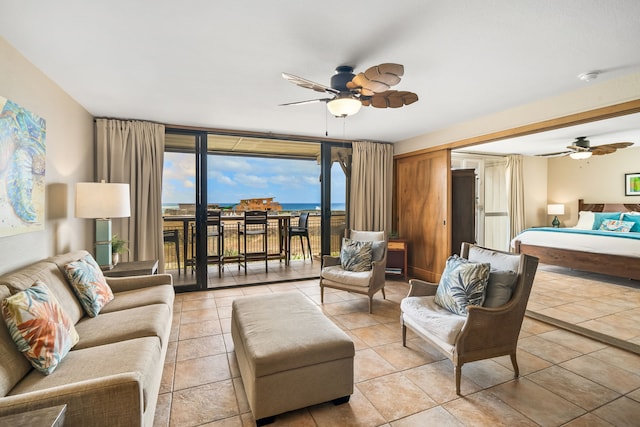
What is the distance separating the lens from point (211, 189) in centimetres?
931

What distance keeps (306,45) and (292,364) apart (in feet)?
6.75

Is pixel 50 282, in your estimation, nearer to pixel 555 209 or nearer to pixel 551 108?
pixel 551 108

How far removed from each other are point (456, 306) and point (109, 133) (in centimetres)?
431

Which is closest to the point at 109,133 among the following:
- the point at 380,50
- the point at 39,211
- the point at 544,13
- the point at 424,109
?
the point at 39,211

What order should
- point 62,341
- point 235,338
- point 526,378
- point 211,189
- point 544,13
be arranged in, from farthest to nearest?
point 211,189 → point 235,338 → point 526,378 → point 544,13 → point 62,341

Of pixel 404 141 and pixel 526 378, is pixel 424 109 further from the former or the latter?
pixel 526 378

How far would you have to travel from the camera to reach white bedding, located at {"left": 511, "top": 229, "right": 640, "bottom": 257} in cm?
454

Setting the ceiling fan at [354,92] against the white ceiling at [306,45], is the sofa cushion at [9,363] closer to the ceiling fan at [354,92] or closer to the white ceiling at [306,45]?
the white ceiling at [306,45]

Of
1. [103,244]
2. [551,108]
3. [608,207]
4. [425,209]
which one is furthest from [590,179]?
[103,244]

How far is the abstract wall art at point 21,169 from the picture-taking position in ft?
6.52

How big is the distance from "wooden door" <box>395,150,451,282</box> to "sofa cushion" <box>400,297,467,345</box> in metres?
2.28

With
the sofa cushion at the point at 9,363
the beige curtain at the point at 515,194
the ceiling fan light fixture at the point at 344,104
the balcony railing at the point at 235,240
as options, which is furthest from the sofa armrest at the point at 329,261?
the beige curtain at the point at 515,194

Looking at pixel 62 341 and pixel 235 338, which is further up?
pixel 62 341

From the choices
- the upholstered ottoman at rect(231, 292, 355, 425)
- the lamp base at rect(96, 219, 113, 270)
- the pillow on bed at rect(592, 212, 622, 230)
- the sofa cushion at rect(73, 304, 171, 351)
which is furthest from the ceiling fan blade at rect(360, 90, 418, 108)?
the pillow on bed at rect(592, 212, 622, 230)
